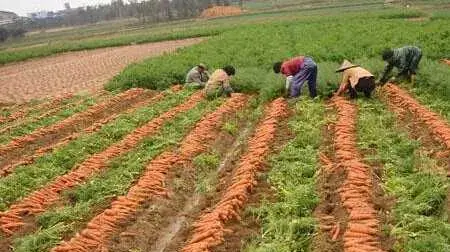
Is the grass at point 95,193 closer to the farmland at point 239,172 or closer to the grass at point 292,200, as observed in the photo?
the farmland at point 239,172

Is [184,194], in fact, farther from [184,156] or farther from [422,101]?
[422,101]

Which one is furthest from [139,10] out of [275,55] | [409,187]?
[409,187]

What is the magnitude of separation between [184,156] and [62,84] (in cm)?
1264

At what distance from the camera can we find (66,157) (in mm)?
8914

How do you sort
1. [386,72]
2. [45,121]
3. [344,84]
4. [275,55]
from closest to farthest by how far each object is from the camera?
[344,84] < [386,72] < [45,121] < [275,55]

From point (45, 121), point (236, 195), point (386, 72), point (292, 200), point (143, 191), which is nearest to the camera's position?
point (292, 200)

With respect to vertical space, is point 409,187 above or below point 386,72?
below

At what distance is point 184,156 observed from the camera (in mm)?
8359

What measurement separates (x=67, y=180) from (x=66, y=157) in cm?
127

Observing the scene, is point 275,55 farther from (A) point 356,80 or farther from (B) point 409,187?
(B) point 409,187

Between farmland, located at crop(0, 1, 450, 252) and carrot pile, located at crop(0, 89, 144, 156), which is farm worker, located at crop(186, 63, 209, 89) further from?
carrot pile, located at crop(0, 89, 144, 156)

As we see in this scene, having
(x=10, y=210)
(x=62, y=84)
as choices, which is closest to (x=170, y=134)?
(x=10, y=210)

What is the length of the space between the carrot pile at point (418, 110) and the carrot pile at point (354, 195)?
47.1 inches

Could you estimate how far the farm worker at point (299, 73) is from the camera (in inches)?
437
